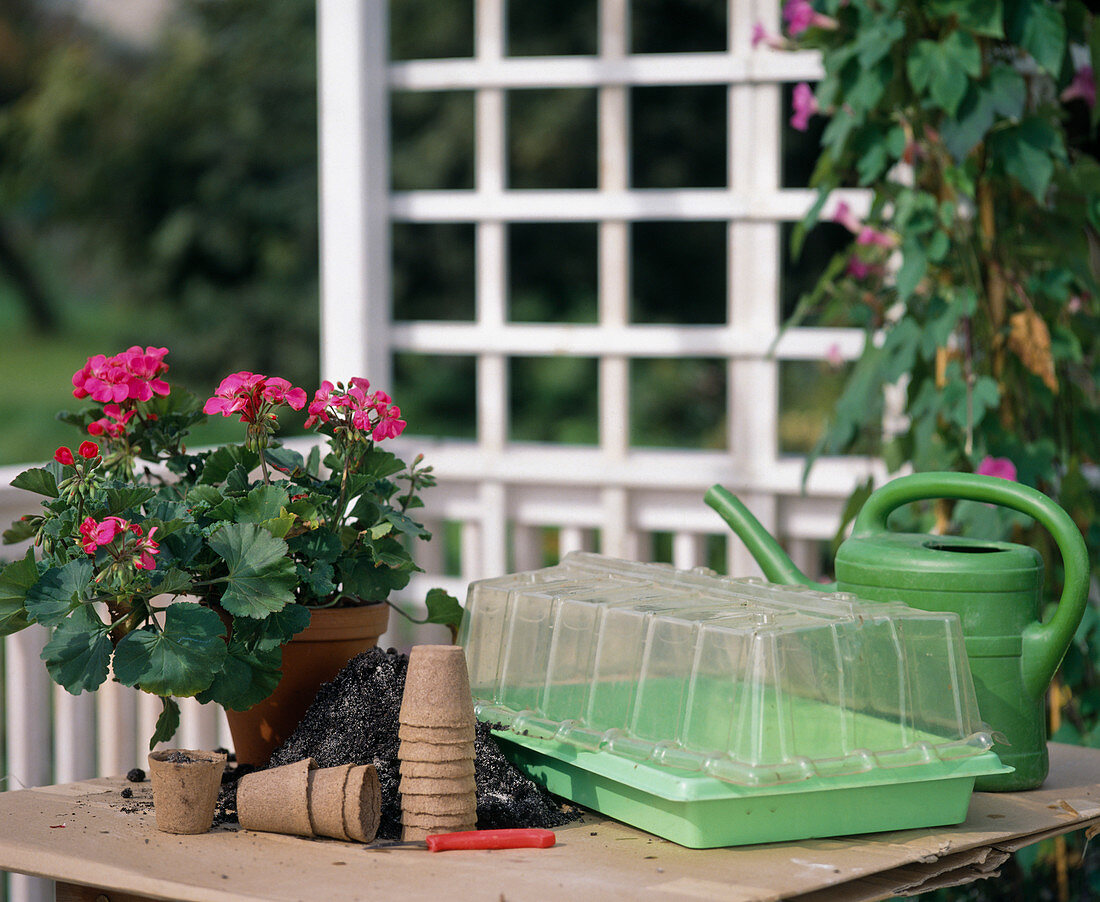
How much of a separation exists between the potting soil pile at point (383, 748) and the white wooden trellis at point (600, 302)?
125 cm

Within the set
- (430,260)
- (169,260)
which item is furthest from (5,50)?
(430,260)

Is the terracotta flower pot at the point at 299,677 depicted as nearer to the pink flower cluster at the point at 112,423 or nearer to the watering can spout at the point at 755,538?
the pink flower cluster at the point at 112,423

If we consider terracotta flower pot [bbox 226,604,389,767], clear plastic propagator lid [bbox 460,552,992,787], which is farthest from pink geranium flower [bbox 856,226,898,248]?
terracotta flower pot [bbox 226,604,389,767]

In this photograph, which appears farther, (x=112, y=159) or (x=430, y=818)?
(x=112, y=159)

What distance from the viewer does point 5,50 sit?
11422mm

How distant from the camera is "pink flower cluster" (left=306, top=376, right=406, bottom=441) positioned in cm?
116

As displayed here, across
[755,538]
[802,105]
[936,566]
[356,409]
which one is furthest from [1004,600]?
[802,105]

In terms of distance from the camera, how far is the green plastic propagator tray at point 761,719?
Answer: 38.4 inches

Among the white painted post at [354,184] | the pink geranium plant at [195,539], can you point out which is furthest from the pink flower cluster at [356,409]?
the white painted post at [354,184]

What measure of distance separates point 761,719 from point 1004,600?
0.95 feet

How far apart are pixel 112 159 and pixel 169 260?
4.09ft

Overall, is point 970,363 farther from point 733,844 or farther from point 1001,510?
point 733,844

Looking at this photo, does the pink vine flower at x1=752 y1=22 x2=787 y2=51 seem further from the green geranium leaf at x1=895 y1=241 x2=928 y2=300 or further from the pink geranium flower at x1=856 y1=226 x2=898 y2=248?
the green geranium leaf at x1=895 y1=241 x2=928 y2=300

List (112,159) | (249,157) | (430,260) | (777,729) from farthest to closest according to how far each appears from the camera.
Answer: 1. (112,159)
2. (249,157)
3. (430,260)
4. (777,729)
